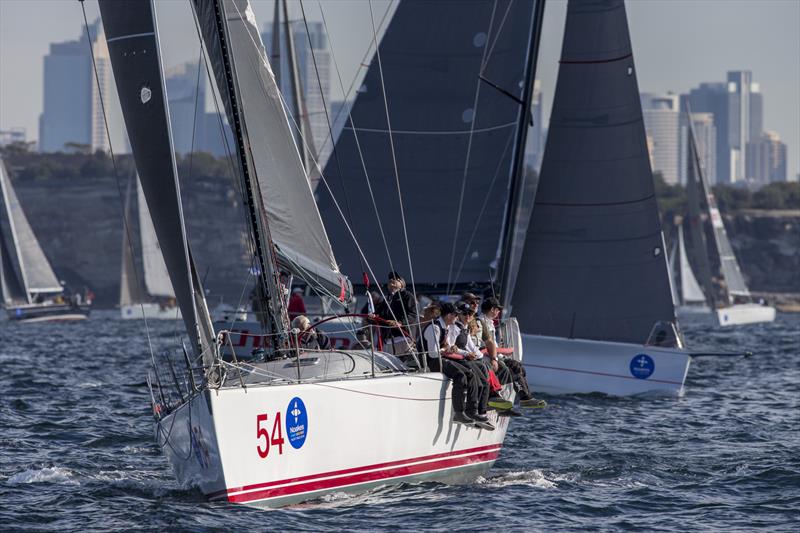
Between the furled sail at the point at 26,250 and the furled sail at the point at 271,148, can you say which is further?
the furled sail at the point at 26,250

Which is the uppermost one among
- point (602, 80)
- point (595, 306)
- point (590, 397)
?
point (602, 80)

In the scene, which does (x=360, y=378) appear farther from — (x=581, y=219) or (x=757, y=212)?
(x=757, y=212)

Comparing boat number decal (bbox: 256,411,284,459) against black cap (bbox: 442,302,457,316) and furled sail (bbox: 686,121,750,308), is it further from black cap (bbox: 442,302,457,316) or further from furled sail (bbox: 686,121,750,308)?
furled sail (bbox: 686,121,750,308)

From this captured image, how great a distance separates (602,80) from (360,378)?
11.0 m

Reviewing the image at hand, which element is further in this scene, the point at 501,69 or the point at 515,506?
the point at 501,69

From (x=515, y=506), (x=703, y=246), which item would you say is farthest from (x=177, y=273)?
(x=703, y=246)

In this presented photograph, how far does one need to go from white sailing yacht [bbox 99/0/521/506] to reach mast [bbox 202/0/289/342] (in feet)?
0.04

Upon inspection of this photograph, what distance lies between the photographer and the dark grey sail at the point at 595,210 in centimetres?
2022

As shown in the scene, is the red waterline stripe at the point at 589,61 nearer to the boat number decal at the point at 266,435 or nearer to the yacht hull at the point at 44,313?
the boat number decal at the point at 266,435

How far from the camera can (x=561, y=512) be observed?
10.8 m

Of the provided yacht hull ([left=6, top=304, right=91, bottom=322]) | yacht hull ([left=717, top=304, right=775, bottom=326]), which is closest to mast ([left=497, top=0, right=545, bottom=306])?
yacht hull ([left=717, top=304, right=775, bottom=326])

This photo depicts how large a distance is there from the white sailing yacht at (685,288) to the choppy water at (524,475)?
57.8 meters

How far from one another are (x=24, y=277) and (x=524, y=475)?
52983 mm

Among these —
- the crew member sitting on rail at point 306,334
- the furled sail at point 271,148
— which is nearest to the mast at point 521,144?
the crew member sitting on rail at point 306,334
